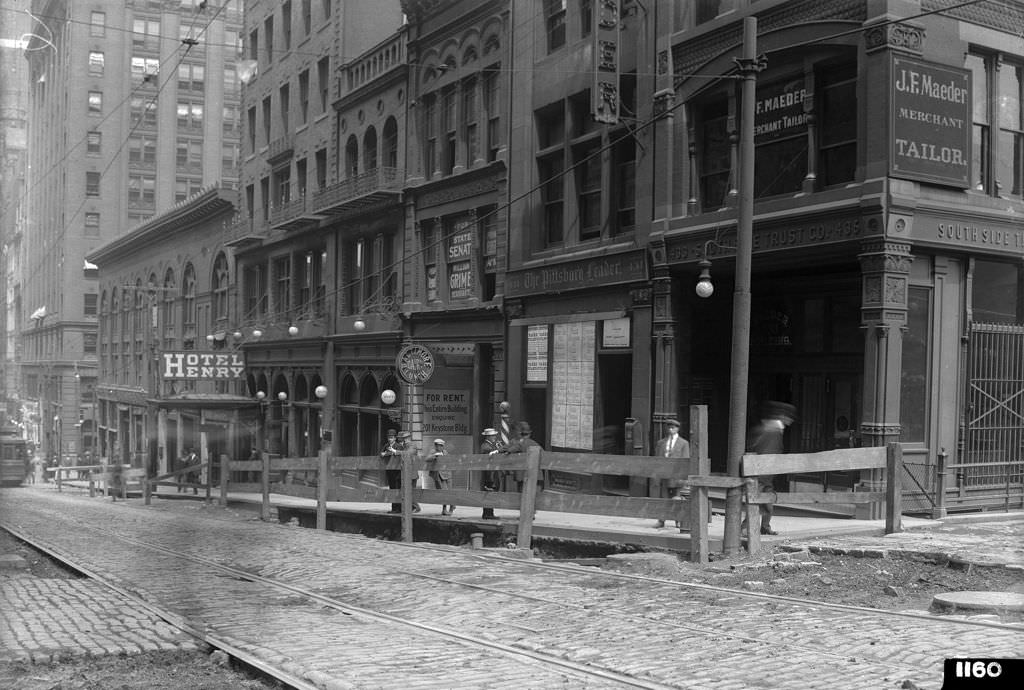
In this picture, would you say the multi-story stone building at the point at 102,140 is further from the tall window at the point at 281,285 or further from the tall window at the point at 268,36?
the tall window at the point at 281,285

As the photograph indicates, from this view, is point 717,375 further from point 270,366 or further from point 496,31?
point 270,366

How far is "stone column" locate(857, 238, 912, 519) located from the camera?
16.2 m

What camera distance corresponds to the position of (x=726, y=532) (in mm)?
12203

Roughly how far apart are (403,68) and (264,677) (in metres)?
26.0

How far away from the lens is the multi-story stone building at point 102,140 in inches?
682

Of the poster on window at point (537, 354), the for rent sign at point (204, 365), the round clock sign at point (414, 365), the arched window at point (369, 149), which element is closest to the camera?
the round clock sign at point (414, 365)

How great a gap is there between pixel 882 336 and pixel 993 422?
10.5 ft

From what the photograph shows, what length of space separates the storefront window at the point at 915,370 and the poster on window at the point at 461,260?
43.9 ft

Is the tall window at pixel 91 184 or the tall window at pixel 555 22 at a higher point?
the tall window at pixel 555 22

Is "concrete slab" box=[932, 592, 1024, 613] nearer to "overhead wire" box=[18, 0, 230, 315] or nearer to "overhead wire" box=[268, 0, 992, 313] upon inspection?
"overhead wire" box=[268, 0, 992, 313]

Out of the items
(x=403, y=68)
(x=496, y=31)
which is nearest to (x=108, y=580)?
(x=496, y=31)

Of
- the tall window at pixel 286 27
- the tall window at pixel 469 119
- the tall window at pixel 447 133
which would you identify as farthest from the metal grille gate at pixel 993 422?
the tall window at pixel 286 27

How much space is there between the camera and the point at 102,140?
19.9m

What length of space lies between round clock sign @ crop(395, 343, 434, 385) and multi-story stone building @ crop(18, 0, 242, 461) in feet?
23.2
